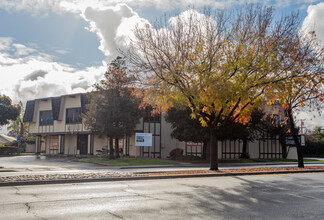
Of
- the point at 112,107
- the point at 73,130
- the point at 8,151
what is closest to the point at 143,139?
the point at 112,107

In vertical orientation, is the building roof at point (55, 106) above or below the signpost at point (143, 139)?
above

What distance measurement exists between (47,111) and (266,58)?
38564 mm

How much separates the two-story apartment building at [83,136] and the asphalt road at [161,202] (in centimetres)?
2523

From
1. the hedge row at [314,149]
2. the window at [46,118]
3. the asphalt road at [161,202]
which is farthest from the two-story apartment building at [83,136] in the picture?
the asphalt road at [161,202]

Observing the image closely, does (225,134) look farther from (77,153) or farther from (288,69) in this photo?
(77,153)

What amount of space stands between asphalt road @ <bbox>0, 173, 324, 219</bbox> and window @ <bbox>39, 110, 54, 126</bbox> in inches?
1510

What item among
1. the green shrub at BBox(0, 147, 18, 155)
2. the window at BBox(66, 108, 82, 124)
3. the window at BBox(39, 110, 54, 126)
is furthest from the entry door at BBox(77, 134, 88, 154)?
the green shrub at BBox(0, 147, 18, 155)

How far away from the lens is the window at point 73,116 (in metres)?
43.9

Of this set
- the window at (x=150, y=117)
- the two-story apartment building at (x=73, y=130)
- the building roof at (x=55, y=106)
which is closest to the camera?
the window at (x=150, y=117)

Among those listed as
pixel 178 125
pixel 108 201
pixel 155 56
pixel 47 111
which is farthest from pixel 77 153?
pixel 108 201

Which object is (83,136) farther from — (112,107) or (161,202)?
(161,202)

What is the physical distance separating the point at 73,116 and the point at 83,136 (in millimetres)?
3095

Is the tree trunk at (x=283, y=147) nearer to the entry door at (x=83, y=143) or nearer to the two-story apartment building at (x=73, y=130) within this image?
the two-story apartment building at (x=73, y=130)

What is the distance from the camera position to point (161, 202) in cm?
847
